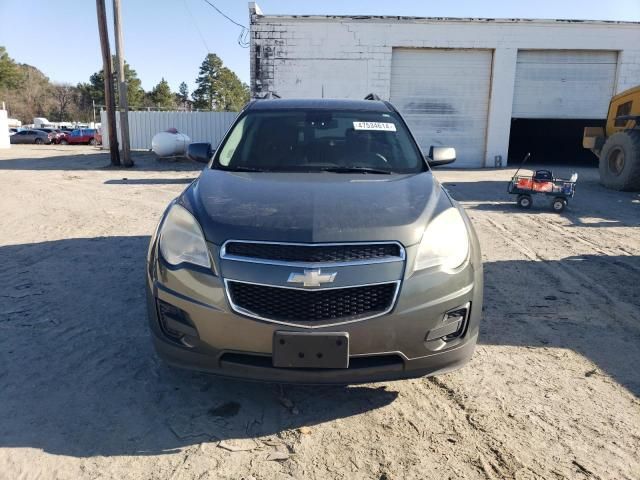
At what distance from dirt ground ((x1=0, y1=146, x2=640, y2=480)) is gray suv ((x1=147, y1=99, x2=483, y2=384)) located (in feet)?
1.12

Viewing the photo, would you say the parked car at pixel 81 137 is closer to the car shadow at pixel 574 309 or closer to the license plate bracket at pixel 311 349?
the car shadow at pixel 574 309

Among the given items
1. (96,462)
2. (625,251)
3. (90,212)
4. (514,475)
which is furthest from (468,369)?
(90,212)

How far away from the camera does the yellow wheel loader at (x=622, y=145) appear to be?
10008 mm

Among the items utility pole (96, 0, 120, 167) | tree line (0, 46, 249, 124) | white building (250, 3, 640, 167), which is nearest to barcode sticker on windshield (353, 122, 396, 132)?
white building (250, 3, 640, 167)

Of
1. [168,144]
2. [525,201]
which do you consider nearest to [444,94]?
[525,201]

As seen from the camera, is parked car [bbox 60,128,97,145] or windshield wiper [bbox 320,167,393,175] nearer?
windshield wiper [bbox 320,167,393,175]

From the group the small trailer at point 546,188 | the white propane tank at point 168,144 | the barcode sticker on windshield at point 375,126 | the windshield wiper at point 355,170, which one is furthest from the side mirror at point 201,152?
the white propane tank at point 168,144

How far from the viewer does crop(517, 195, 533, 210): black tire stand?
28.1ft

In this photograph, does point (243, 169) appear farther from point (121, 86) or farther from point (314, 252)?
Result: point (121, 86)

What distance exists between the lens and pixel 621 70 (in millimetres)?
16922

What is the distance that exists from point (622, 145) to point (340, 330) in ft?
34.4

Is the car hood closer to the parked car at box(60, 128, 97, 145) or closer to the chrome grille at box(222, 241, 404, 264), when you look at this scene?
the chrome grille at box(222, 241, 404, 264)

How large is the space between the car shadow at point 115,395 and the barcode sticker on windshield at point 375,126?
2008mm

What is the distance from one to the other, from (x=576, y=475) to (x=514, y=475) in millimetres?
271
